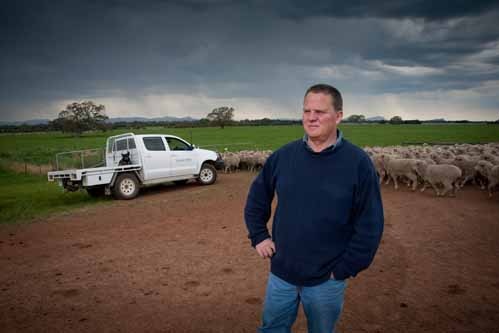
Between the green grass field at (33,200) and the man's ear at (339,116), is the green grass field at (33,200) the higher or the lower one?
the lower one

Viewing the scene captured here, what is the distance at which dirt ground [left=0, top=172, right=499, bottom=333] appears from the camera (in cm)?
407

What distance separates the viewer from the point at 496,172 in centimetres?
1012

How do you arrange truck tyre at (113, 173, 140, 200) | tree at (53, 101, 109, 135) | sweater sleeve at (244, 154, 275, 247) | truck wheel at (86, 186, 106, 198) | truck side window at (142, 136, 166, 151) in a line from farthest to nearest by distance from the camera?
tree at (53, 101, 109, 135)
truck wheel at (86, 186, 106, 198)
truck side window at (142, 136, 166, 151)
truck tyre at (113, 173, 140, 200)
sweater sleeve at (244, 154, 275, 247)

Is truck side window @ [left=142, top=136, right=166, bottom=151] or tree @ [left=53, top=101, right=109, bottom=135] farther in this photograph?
tree @ [left=53, top=101, right=109, bottom=135]

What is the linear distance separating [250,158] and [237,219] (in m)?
9.96

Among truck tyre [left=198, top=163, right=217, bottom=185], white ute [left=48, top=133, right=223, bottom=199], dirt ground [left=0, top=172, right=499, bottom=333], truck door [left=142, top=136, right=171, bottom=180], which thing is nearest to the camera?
dirt ground [left=0, top=172, right=499, bottom=333]

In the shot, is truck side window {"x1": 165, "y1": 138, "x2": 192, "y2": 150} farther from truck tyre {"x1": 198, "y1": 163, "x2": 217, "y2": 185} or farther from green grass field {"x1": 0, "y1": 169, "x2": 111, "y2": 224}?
green grass field {"x1": 0, "y1": 169, "x2": 111, "y2": 224}

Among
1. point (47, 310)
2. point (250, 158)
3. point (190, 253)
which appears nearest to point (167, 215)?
point (190, 253)

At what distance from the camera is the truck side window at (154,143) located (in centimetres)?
1242

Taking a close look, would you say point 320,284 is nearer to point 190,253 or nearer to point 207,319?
point 207,319

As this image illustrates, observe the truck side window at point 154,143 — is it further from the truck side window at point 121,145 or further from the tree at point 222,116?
the tree at point 222,116

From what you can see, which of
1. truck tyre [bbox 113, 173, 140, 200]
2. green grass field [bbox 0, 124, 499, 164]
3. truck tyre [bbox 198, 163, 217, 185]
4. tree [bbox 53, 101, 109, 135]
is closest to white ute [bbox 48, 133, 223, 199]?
truck tyre [bbox 113, 173, 140, 200]

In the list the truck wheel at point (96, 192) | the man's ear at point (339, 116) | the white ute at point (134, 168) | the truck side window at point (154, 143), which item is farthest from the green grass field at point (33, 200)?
the man's ear at point (339, 116)

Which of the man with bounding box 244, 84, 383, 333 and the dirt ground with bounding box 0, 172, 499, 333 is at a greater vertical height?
the man with bounding box 244, 84, 383, 333
